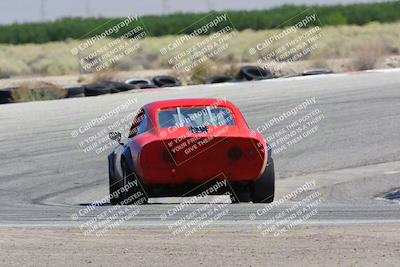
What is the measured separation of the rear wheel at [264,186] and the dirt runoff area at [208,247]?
2644mm

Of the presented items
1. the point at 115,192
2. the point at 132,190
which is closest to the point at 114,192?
the point at 115,192

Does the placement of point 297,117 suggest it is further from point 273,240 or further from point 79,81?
point 79,81

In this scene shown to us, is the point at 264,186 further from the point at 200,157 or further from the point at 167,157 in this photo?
the point at 167,157

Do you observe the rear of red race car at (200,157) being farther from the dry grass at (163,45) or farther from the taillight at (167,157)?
the dry grass at (163,45)

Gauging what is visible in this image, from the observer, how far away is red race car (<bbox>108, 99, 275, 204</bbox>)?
12.5 meters

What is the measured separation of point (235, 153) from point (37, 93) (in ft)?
55.2

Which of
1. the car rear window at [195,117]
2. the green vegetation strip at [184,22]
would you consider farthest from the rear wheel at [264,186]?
the green vegetation strip at [184,22]

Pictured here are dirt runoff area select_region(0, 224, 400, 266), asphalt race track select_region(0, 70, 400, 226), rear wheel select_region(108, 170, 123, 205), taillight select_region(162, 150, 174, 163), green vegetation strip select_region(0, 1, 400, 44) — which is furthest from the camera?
green vegetation strip select_region(0, 1, 400, 44)

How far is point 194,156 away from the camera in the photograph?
1258cm

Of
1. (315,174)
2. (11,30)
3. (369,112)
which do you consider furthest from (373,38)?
(315,174)

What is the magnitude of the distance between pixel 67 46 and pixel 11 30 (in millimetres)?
6228

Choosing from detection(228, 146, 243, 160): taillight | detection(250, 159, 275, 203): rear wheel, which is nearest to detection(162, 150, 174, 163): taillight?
detection(228, 146, 243, 160): taillight

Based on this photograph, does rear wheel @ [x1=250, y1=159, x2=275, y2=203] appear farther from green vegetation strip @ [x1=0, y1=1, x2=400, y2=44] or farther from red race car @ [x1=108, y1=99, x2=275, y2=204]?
green vegetation strip @ [x1=0, y1=1, x2=400, y2=44]

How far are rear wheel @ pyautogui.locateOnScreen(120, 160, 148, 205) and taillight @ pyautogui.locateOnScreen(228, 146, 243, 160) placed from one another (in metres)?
1.06
